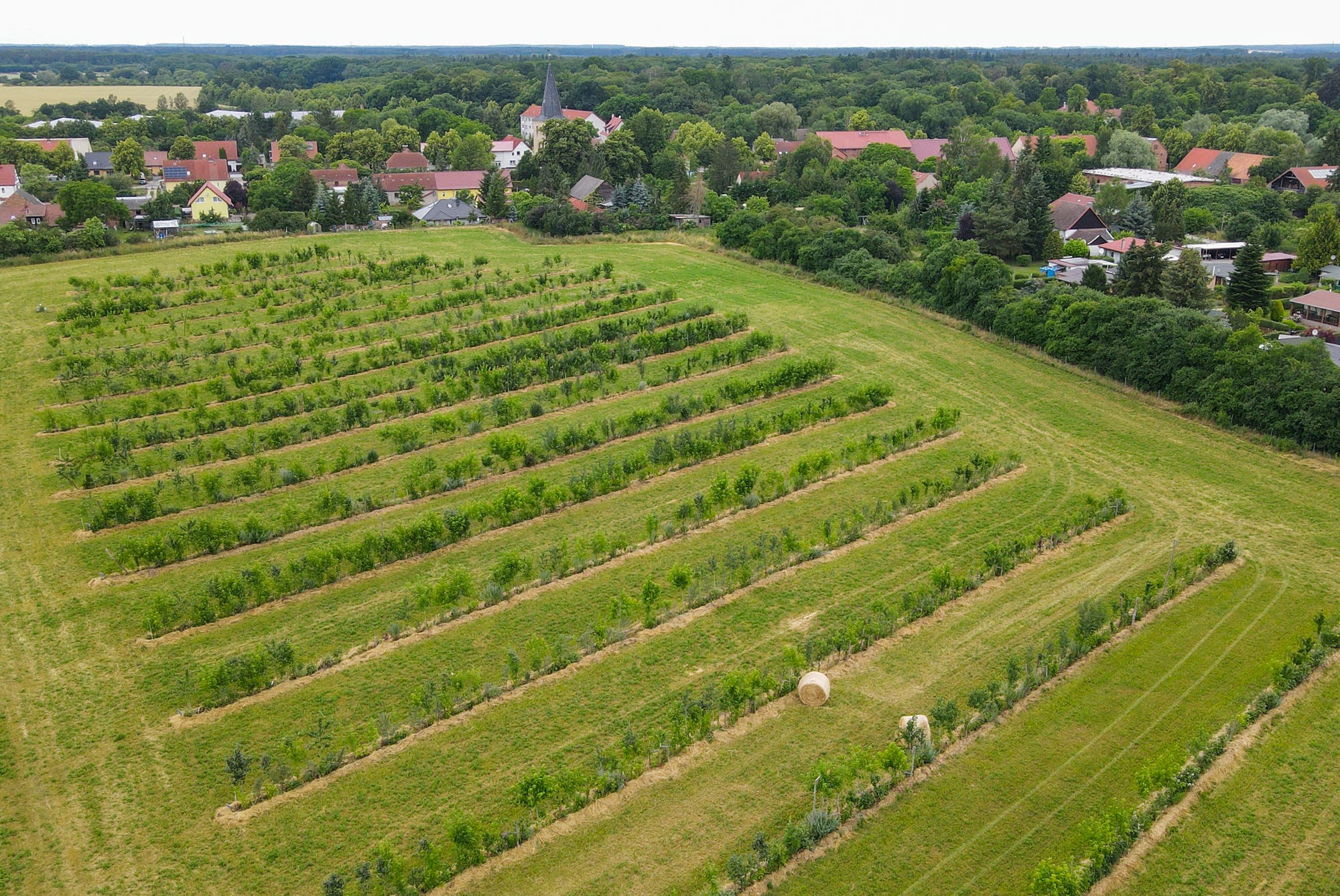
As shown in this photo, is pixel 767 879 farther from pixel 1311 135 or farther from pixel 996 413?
pixel 1311 135

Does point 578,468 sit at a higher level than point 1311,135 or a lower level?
lower

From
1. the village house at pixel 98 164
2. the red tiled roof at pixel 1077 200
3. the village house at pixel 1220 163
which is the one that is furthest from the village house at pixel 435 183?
the village house at pixel 1220 163

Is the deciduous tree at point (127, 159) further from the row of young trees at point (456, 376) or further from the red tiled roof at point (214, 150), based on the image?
the row of young trees at point (456, 376)

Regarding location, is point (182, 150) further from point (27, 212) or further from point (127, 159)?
point (27, 212)

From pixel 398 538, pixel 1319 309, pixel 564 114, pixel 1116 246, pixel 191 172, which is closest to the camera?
pixel 398 538

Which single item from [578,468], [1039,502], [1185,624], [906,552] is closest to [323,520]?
[578,468]

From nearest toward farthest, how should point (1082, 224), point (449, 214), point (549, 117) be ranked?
1. point (1082, 224)
2. point (449, 214)
3. point (549, 117)

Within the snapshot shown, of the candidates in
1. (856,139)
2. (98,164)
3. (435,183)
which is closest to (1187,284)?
(435,183)
